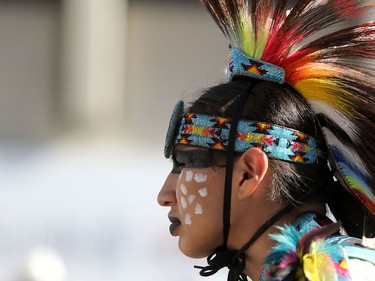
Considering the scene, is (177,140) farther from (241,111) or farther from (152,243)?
(152,243)

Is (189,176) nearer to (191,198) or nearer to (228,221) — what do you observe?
(191,198)

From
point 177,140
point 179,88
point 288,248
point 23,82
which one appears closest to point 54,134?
point 23,82

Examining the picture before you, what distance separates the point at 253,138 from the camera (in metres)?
1.99

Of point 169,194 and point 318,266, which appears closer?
point 318,266

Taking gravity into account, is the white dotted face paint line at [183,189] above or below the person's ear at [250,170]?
below

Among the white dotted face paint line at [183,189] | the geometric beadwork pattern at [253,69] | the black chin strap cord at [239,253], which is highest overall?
the geometric beadwork pattern at [253,69]

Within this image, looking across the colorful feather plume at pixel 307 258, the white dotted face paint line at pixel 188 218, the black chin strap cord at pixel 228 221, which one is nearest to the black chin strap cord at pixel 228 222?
the black chin strap cord at pixel 228 221

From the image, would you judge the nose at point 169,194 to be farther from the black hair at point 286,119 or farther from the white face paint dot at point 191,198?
the black hair at point 286,119

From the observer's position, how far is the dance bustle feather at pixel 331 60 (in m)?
2.04

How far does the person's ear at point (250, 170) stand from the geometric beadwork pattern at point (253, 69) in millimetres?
236

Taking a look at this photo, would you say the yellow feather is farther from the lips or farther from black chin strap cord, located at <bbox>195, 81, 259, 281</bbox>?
the lips

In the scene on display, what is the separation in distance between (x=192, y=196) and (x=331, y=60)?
20.6 inches

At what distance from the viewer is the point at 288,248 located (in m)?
1.73

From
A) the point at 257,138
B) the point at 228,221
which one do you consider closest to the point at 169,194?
the point at 228,221
